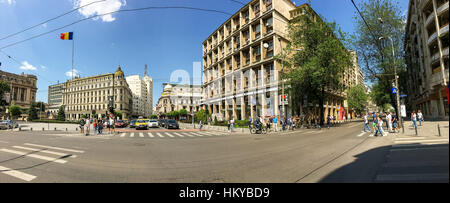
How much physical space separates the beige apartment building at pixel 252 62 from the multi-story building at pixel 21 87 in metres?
92.4

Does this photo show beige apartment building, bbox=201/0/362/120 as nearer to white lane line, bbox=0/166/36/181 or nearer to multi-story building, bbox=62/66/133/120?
white lane line, bbox=0/166/36/181

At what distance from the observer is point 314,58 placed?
22.8 meters

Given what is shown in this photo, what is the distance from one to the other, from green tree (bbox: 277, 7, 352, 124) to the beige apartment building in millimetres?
2263

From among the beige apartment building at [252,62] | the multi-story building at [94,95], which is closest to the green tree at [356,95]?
the beige apartment building at [252,62]

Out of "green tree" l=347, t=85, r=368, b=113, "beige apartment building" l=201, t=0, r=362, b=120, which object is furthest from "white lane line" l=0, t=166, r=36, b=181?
"green tree" l=347, t=85, r=368, b=113

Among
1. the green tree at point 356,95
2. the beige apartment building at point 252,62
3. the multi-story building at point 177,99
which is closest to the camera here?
the beige apartment building at point 252,62

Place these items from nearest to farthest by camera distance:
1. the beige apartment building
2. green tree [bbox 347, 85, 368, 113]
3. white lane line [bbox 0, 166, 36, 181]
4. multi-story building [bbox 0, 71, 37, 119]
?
white lane line [bbox 0, 166, 36, 181] → the beige apartment building → green tree [bbox 347, 85, 368, 113] → multi-story building [bbox 0, 71, 37, 119]

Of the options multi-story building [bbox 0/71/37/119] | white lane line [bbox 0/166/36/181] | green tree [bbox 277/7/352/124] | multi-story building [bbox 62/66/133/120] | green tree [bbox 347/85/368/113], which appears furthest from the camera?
multi-story building [bbox 62/66/133/120]

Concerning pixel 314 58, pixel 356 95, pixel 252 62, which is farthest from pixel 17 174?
pixel 356 95

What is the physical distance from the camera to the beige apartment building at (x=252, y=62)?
2833cm

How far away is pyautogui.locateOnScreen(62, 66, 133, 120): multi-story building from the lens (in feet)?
265

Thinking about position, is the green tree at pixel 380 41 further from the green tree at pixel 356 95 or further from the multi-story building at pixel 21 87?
the multi-story building at pixel 21 87
